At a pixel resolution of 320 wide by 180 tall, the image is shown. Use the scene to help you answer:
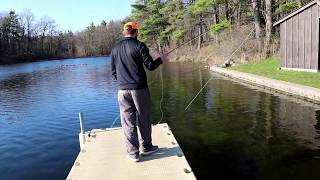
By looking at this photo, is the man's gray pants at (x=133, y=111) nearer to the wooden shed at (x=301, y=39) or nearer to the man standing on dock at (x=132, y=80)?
the man standing on dock at (x=132, y=80)

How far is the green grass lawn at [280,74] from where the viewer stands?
17906 mm

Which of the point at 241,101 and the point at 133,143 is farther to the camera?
the point at 241,101

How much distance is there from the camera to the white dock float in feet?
19.7

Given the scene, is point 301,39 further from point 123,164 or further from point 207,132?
point 123,164

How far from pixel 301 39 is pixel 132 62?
718 inches

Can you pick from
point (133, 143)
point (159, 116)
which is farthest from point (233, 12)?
point (133, 143)

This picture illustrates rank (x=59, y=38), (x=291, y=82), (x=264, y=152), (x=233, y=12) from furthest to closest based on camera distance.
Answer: (x=59, y=38) → (x=233, y=12) → (x=291, y=82) → (x=264, y=152)

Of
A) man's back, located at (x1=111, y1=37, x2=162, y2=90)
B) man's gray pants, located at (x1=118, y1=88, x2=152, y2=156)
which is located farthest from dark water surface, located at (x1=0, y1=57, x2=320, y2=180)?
man's back, located at (x1=111, y1=37, x2=162, y2=90)

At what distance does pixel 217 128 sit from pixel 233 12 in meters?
38.4

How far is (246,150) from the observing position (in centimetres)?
930

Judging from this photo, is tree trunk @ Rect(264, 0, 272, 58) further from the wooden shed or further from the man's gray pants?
the man's gray pants

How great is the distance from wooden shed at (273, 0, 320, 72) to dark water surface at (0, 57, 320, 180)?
409cm

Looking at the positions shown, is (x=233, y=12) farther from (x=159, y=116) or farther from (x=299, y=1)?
(x=159, y=116)

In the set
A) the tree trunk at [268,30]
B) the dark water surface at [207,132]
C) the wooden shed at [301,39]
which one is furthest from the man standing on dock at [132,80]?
the tree trunk at [268,30]
